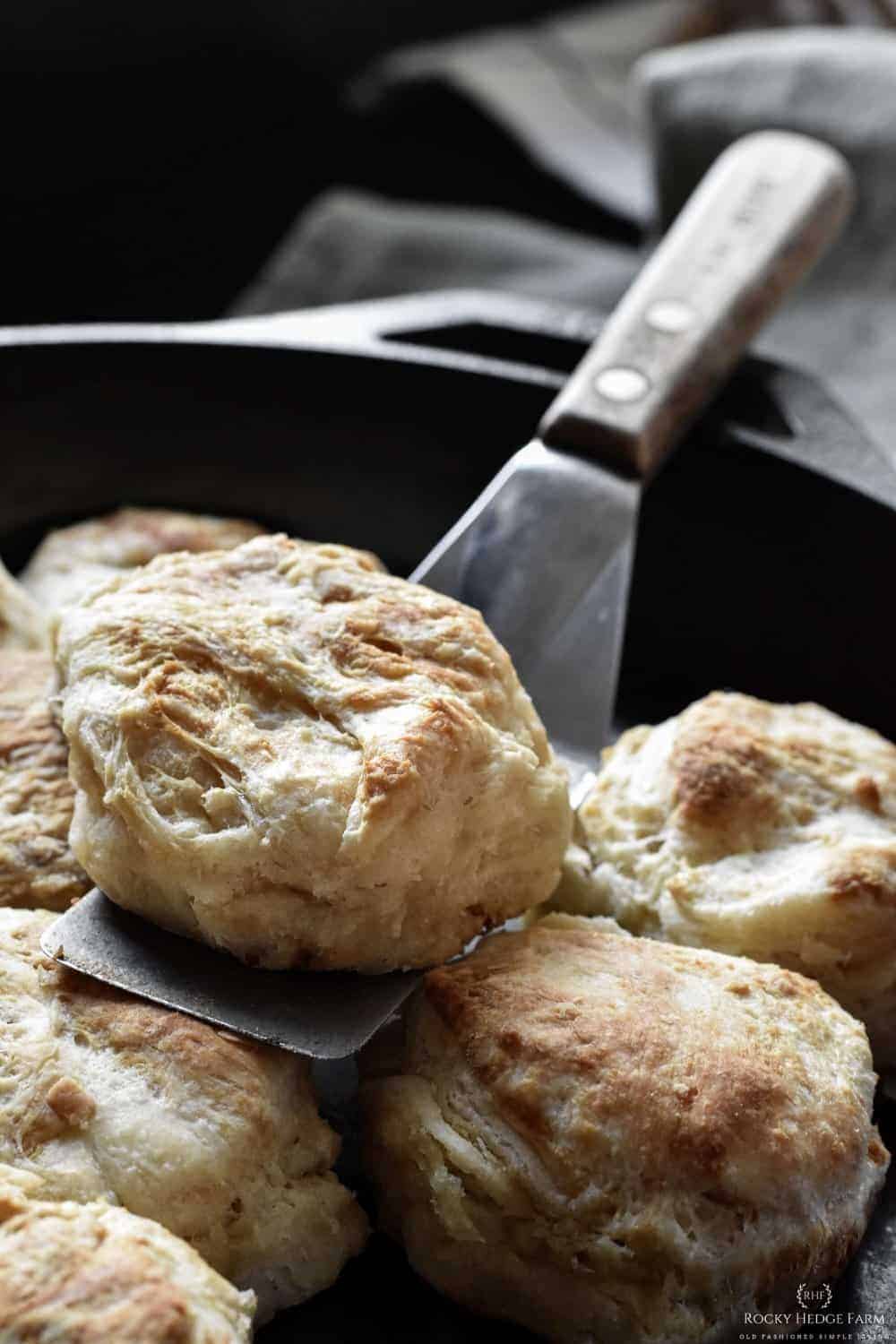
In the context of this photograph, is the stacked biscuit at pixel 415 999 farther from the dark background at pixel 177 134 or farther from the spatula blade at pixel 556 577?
the dark background at pixel 177 134

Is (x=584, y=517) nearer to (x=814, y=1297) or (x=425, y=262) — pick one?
(x=814, y=1297)

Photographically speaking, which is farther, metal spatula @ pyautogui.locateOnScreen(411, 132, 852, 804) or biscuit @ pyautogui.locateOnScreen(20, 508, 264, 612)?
biscuit @ pyautogui.locateOnScreen(20, 508, 264, 612)

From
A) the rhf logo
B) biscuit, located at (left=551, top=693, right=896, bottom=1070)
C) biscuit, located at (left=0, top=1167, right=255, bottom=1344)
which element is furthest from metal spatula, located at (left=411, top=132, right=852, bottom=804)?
biscuit, located at (left=0, top=1167, right=255, bottom=1344)

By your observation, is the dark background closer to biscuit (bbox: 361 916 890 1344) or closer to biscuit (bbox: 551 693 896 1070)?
biscuit (bbox: 551 693 896 1070)

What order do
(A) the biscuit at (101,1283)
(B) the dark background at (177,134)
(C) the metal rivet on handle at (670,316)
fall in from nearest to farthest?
(A) the biscuit at (101,1283)
(C) the metal rivet on handle at (670,316)
(B) the dark background at (177,134)

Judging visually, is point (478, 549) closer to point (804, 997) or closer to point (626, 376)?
point (626, 376)

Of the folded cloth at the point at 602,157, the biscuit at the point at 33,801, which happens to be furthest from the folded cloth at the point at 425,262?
the biscuit at the point at 33,801
